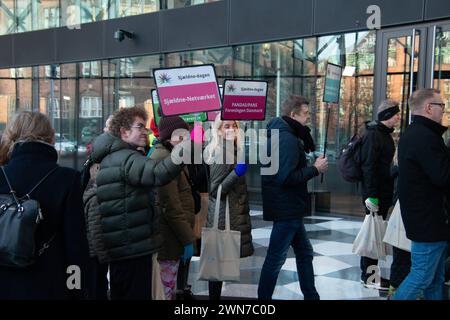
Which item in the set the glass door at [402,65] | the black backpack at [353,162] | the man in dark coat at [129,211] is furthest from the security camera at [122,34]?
the man in dark coat at [129,211]

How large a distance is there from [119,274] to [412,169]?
7.08ft

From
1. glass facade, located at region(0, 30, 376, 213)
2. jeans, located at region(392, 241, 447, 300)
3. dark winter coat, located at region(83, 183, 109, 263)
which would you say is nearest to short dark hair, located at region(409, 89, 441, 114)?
jeans, located at region(392, 241, 447, 300)

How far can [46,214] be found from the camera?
8.43 feet

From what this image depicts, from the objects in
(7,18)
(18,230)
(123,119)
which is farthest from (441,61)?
(7,18)

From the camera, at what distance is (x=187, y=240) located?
3.91 meters

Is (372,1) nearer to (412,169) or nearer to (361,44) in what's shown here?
(361,44)

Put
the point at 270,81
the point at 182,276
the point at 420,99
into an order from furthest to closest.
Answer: the point at 270,81 < the point at 182,276 < the point at 420,99

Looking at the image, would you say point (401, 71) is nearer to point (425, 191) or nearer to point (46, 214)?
point (425, 191)

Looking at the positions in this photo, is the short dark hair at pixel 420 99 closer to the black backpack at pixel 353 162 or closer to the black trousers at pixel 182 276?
the black backpack at pixel 353 162

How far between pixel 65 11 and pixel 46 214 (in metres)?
14.3

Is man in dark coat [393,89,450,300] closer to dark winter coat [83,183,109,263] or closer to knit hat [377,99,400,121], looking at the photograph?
knit hat [377,99,400,121]

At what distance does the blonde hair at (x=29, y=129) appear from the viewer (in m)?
2.62
